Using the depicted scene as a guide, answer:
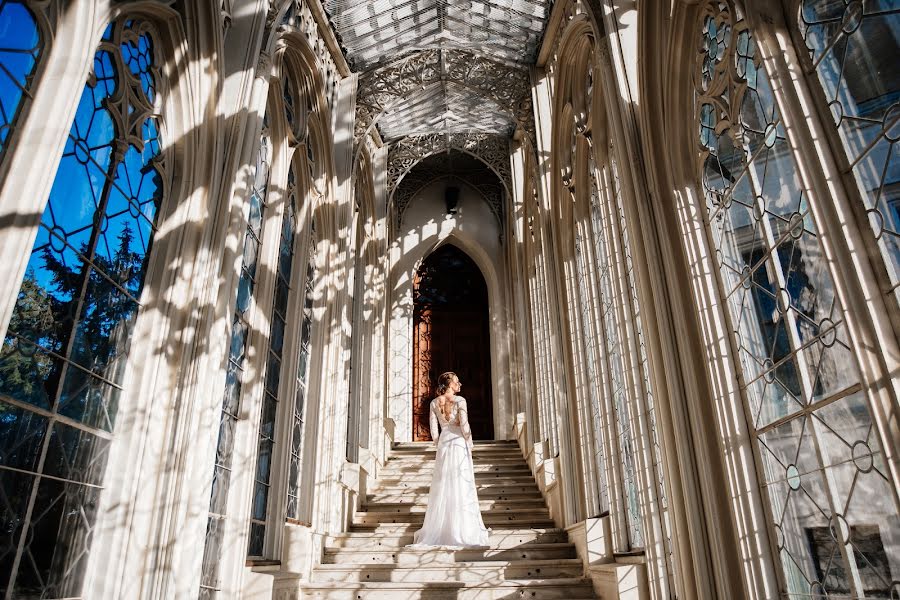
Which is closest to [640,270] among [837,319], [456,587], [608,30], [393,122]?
[837,319]

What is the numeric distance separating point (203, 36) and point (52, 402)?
2.47 meters

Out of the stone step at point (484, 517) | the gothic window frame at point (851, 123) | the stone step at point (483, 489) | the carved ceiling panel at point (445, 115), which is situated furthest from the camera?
the carved ceiling panel at point (445, 115)

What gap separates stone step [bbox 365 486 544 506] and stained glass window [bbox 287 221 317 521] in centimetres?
163

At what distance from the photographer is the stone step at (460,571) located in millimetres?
4773

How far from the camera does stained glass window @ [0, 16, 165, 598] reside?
2.32m

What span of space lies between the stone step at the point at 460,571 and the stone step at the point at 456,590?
0.95 feet

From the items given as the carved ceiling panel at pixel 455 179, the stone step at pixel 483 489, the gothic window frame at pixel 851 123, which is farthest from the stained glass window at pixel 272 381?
the carved ceiling panel at pixel 455 179

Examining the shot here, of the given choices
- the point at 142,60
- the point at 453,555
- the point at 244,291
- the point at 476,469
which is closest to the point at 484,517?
the point at 453,555

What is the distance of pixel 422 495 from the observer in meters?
6.91

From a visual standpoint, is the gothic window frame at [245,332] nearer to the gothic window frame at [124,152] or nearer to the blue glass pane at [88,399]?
the gothic window frame at [124,152]

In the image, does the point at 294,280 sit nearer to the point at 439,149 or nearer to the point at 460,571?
the point at 460,571

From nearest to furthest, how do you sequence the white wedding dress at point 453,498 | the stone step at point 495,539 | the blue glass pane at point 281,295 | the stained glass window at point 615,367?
the stained glass window at point 615,367 → the blue glass pane at point 281,295 → the white wedding dress at point 453,498 → the stone step at point 495,539

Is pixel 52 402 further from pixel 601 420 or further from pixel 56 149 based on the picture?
pixel 601 420

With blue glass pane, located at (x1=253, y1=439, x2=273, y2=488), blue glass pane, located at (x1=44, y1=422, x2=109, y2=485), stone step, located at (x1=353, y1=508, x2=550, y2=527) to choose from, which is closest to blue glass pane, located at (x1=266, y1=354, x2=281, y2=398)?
blue glass pane, located at (x1=253, y1=439, x2=273, y2=488)
